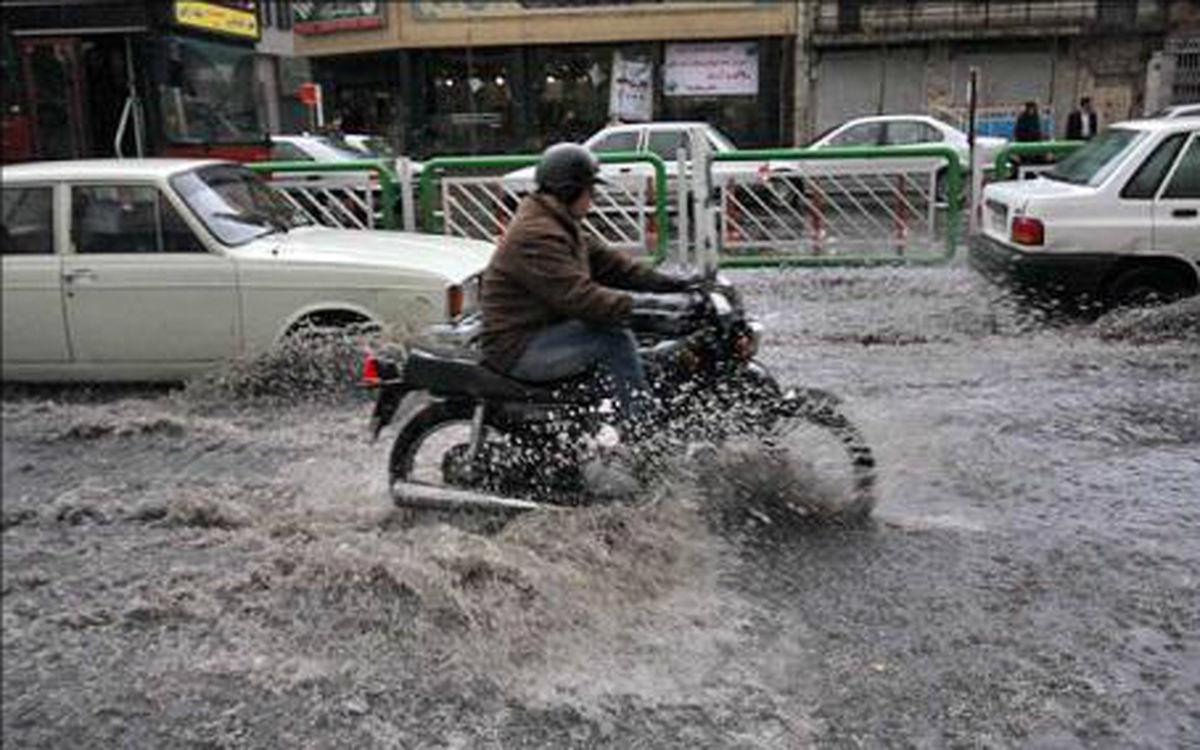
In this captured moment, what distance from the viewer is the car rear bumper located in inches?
316

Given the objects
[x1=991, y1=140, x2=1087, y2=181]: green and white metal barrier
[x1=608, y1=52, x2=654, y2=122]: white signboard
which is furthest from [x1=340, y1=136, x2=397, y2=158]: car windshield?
Answer: [x1=608, y1=52, x2=654, y2=122]: white signboard

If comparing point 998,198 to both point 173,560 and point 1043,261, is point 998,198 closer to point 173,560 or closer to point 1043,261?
point 1043,261

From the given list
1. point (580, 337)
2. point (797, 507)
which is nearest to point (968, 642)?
point (797, 507)

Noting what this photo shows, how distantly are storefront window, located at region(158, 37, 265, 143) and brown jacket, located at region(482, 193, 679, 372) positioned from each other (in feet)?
3.96

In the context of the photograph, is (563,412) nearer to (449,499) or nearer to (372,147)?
(449,499)

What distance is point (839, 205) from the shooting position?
10.8 metres

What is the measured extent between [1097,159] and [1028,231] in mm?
906

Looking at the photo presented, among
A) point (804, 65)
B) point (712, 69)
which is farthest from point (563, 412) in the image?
point (804, 65)

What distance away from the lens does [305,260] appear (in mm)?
5785

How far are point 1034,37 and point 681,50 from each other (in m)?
7.88

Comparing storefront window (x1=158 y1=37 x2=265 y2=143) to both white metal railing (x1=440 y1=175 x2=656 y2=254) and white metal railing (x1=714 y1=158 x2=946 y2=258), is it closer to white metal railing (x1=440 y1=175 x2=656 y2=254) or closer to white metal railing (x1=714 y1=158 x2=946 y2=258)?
white metal railing (x1=440 y1=175 x2=656 y2=254)

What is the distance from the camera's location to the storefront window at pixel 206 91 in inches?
86.1

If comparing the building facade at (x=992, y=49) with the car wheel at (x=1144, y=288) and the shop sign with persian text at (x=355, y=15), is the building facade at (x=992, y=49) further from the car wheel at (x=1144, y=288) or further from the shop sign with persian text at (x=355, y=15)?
the car wheel at (x=1144, y=288)

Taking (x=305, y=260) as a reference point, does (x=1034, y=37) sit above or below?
above
